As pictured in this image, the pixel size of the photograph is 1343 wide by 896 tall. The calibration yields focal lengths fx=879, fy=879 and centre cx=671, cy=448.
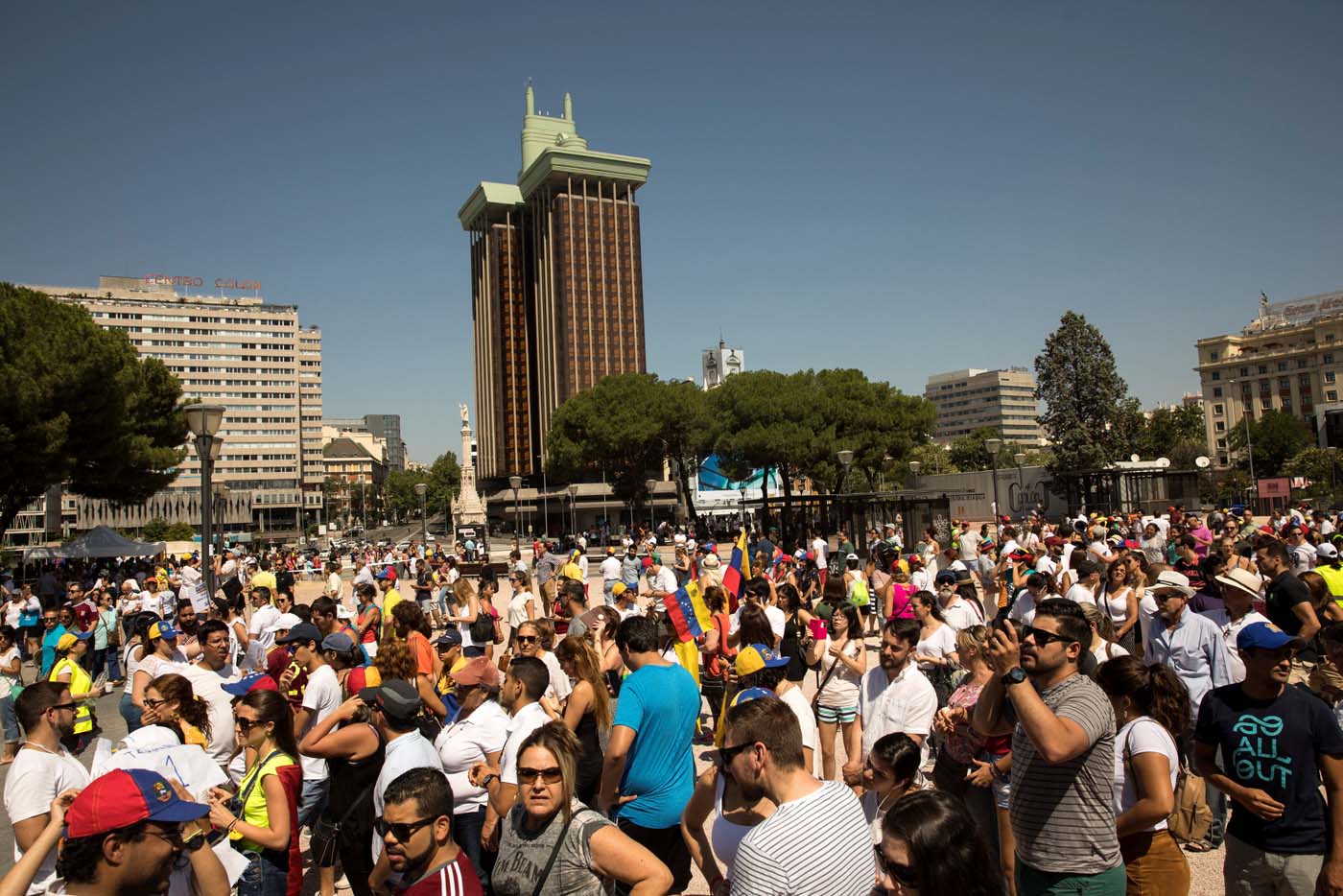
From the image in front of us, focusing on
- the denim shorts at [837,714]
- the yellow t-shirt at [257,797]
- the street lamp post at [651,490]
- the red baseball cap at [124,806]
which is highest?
the street lamp post at [651,490]

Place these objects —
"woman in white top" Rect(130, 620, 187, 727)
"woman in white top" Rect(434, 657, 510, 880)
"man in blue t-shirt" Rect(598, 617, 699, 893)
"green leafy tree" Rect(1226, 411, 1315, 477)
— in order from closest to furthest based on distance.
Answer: "man in blue t-shirt" Rect(598, 617, 699, 893) < "woman in white top" Rect(434, 657, 510, 880) < "woman in white top" Rect(130, 620, 187, 727) < "green leafy tree" Rect(1226, 411, 1315, 477)

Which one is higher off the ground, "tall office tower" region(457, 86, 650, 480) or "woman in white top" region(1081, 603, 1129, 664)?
"tall office tower" region(457, 86, 650, 480)

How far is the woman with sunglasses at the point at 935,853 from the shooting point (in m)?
2.31

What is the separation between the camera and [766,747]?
301cm

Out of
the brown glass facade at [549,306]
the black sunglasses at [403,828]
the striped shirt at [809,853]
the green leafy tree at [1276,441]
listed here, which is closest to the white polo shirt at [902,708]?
the striped shirt at [809,853]

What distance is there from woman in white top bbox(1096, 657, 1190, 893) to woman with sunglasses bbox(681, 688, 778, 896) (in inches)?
57.7

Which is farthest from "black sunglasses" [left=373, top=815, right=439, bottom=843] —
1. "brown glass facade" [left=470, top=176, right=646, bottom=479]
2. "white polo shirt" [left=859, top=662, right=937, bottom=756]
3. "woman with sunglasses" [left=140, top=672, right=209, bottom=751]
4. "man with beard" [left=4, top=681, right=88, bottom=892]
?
"brown glass facade" [left=470, top=176, right=646, bottom=479]

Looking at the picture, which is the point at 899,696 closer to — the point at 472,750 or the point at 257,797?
the point at 472,750

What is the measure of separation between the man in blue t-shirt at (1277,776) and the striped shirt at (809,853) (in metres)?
1.80

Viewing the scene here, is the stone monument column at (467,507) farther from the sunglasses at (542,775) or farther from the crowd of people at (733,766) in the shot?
the sunglasses at (542,775)

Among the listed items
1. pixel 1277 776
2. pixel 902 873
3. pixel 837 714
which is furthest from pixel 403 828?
pixel 837 714

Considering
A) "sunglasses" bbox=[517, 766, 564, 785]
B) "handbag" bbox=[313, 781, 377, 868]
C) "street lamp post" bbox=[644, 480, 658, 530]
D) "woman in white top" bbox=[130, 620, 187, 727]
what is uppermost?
"street lamp post" bbox=[644, 480, 658, 530]

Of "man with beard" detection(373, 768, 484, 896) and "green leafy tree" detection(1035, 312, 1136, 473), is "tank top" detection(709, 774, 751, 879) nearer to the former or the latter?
"man with beard" detection(373, 768, 484, 896)

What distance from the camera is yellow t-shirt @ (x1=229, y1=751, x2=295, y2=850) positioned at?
13.5ft
